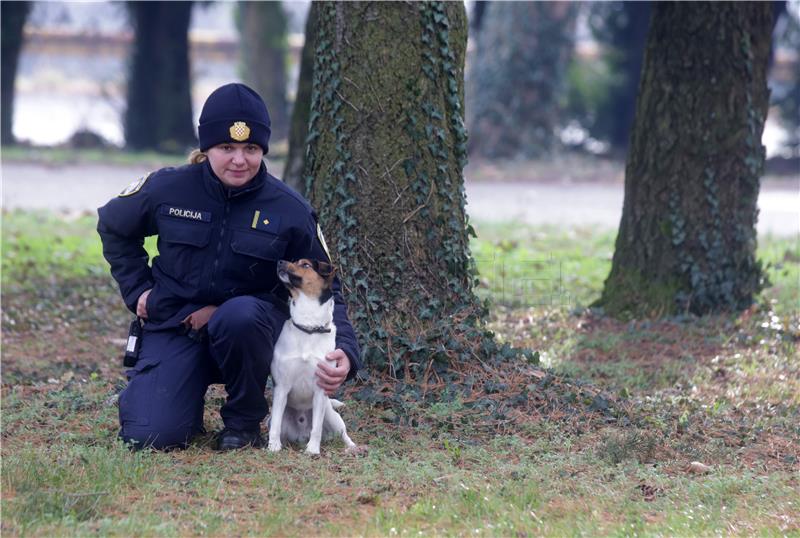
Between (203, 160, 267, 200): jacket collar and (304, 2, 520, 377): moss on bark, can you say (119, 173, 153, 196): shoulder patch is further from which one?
(304, 2, 520, 377): moss on bark

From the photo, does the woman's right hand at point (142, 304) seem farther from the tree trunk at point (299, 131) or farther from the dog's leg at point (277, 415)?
the tree trunk at point (299, 131)

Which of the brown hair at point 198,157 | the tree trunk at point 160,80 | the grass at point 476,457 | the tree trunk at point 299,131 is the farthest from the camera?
the tree trunk at point 160,80

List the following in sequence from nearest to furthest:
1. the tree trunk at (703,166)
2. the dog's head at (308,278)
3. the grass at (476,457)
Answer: the grass at (476,457) < the dog's head at (308,278) < the tree trunk at (703,166)

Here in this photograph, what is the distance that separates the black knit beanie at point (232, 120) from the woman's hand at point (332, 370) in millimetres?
1035

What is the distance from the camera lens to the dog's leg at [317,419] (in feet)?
16.4

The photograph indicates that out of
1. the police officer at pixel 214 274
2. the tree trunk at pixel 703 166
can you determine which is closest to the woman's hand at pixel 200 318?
the police officer at pixel 214 274

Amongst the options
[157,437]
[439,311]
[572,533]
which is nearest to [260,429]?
[157,437]

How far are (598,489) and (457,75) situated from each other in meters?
2.81

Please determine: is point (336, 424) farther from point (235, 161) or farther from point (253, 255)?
point (235, 161)

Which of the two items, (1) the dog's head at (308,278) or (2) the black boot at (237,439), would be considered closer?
(1) the dog's head at (308,278)

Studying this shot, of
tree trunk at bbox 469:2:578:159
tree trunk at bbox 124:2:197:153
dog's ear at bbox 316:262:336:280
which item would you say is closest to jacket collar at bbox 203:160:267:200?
dog's ear at bbox 316:262:336:280

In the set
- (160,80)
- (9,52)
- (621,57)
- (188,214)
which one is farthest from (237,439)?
(9,52)

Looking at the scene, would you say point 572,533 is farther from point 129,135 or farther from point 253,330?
point 129,135

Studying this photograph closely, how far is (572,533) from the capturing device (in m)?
4.07
